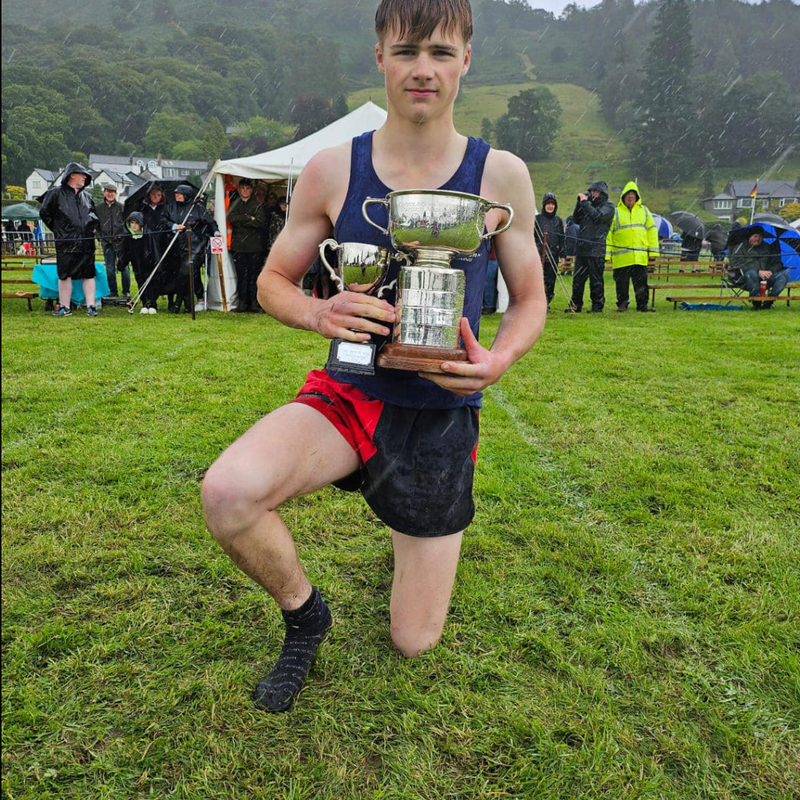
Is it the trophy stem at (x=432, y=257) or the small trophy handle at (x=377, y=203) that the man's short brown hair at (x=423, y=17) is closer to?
the small trophy handle at (x=377, y=203)

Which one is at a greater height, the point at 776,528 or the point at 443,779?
the point at 776,528

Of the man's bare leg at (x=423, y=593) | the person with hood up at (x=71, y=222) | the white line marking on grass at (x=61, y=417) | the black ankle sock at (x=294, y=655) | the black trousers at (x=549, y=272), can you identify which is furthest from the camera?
the black trousers at (x=549, y=272)

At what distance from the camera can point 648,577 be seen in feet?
8.95

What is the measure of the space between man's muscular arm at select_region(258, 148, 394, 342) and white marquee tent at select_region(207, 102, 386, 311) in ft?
27.5

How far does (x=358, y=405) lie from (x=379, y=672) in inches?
35.1

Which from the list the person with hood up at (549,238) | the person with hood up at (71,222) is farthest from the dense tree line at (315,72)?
the person with hood up at (549,238)

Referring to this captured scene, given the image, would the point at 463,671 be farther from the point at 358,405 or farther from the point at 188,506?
the point at 188,506

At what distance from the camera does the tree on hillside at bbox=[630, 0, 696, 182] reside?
78.5 meters

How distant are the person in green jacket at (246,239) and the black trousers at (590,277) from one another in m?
5.41

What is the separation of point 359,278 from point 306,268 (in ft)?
1.63

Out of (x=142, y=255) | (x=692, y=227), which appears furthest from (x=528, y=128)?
(x=142, y=255)

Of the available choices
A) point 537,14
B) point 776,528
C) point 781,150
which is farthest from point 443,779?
point 537,14

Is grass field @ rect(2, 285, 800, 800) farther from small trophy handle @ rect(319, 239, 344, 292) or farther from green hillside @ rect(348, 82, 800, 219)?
green hillside @ rect(348, 82, 800, 219)

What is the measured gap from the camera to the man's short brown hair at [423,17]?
187 centimetres
